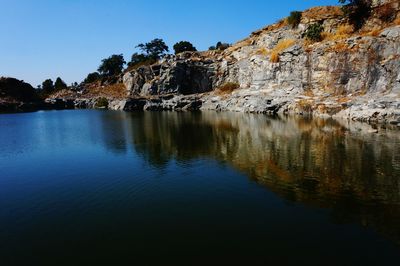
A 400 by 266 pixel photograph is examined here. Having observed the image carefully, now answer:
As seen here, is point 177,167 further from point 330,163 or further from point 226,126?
point 226,126

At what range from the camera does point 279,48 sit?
102 metres

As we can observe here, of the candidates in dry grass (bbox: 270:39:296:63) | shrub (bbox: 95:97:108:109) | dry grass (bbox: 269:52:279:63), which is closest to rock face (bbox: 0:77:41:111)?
shrub (bbox: 95:97:108:109)

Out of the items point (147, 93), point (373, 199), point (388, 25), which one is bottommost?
point (373, 199)

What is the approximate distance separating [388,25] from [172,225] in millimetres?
79242

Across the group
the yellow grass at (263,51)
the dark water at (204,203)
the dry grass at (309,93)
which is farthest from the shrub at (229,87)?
the dark water at (204,203)

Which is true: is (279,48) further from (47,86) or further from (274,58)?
(47,86)

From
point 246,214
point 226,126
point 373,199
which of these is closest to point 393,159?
point 373,199

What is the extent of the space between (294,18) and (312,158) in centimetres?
7631

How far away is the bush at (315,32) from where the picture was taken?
9012 cm

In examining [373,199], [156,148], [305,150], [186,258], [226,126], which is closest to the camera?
[186,258]

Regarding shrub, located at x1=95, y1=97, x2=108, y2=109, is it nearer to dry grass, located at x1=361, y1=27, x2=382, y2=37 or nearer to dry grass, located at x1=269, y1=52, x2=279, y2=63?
dry grass, located at x1=269, y1=52, x2=279, y2=63

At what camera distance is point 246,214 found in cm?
2189

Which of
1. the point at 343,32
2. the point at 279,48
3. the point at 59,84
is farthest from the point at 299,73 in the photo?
the point at 59,84

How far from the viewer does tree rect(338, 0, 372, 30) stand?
274ft
